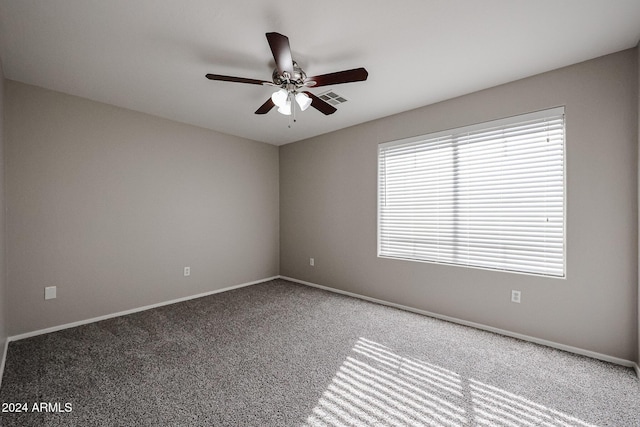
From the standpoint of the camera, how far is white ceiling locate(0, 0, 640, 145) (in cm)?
179

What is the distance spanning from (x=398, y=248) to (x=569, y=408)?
212cm

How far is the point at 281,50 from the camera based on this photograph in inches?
70.9

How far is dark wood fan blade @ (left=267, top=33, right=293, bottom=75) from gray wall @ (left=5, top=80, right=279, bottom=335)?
7.99 ft

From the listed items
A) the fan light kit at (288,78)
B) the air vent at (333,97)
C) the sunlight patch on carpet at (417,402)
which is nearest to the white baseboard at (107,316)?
the sunlight patch on carpet at (417,402)

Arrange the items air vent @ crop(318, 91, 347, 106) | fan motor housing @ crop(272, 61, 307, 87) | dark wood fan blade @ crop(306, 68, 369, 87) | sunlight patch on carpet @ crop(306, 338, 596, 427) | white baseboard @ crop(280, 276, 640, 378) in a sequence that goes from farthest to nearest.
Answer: air vent @ crop(318, 91, 347, 106), white baseboard @ crop(280, 276, 640, 378), fan motor housing @ crop(272, 61, 307, 87), dark wood fan blade @ crop(306, 68, 369, 87), sunlight patch on carpet @ crop(306, 338, 596, 427)

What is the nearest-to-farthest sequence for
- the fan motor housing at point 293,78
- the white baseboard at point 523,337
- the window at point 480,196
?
the fan motor housing at point 293,78
the white baseboard at point 523,337
the window at point 480,196

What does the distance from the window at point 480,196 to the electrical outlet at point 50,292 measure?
3627 millimetres

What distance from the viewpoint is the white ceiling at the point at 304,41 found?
1.79 meters

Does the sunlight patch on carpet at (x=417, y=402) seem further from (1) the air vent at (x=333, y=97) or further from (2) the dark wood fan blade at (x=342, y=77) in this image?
(1) the air vent at (x=333, y=97)

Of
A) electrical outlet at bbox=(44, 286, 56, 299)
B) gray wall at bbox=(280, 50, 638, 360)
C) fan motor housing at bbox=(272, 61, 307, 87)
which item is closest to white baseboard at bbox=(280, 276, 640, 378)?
gray wall at bbox=(280, 50, 638, 360)

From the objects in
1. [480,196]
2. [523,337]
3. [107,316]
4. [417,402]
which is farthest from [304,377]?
[107,316]

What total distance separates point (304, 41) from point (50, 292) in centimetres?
340

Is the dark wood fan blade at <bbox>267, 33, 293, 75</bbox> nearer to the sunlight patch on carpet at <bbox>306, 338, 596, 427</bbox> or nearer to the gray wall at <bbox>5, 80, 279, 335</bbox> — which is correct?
the sunlight patch on carpet at <bbox>306, 338, 596, 427</bbox>

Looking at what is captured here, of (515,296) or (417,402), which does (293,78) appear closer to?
(417,402)
